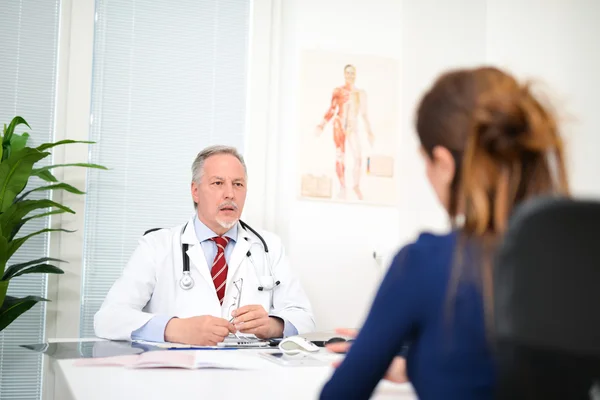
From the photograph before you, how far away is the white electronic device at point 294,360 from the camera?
1640 mm

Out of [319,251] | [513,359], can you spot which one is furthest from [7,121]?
[513,359]

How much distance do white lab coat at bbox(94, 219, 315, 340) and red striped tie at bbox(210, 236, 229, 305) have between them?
20 millimetres

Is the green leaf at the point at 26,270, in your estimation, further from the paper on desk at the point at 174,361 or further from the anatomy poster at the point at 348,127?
the paper on desk at the point at 174,361

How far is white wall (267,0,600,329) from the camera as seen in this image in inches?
137

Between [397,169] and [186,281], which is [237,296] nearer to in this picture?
[186,281]

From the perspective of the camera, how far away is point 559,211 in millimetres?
669

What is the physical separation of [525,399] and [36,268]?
259cm

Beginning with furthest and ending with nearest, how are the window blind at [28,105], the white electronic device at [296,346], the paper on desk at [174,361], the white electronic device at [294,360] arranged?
the window blind at [28,105] < the white electronic device at [296,346] < the white electronic device at [294,360] < the paper on desk at [174,361]

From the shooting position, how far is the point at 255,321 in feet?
7.50

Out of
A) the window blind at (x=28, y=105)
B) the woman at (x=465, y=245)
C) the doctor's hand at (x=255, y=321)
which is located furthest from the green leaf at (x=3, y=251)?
the woman at (x=465, y=245)

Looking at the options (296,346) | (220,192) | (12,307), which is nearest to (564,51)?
(220,192)

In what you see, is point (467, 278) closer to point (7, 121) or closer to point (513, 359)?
point (513, 359)

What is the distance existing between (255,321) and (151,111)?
5.30ft

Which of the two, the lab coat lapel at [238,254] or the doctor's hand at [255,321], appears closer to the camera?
the doctor's hand at [255,321]
